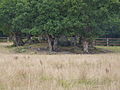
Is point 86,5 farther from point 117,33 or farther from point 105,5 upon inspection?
point 117,33

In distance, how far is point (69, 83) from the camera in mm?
5562

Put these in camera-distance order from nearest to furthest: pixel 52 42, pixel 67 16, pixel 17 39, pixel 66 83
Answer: pixel 66 83, pixel 67 16, pixel 52 42, pixel 17 39

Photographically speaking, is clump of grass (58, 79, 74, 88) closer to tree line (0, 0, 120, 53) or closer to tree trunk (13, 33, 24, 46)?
tree line (0, 0, 120, 53)

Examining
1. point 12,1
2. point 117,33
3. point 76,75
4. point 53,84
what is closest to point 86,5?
point 12,1

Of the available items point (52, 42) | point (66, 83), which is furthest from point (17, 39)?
point (66, 83)

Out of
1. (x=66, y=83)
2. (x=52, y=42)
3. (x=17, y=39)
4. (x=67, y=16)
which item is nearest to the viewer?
(x=66, y=83)

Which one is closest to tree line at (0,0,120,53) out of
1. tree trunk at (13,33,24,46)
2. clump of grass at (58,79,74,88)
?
tree trunk at (13,33,24,46)

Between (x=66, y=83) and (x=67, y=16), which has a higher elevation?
(x=67, y=16)

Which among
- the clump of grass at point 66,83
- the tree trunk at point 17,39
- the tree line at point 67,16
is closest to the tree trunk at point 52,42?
the tree line at point 67,16

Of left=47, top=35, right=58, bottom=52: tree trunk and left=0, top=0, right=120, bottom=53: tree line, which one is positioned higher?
left=0, top=0, right=120, bottom=53: tree line

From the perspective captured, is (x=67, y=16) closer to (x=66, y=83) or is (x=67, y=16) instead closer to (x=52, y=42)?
(x=52, y=42)

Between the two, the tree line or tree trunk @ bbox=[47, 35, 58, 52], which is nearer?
the tree line

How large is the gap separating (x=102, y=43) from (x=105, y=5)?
50.7 feet

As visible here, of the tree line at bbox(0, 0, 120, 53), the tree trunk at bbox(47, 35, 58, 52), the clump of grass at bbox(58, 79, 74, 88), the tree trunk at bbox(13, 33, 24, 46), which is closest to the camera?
the clump of grass at bbox(58, 79, 74, 88)
